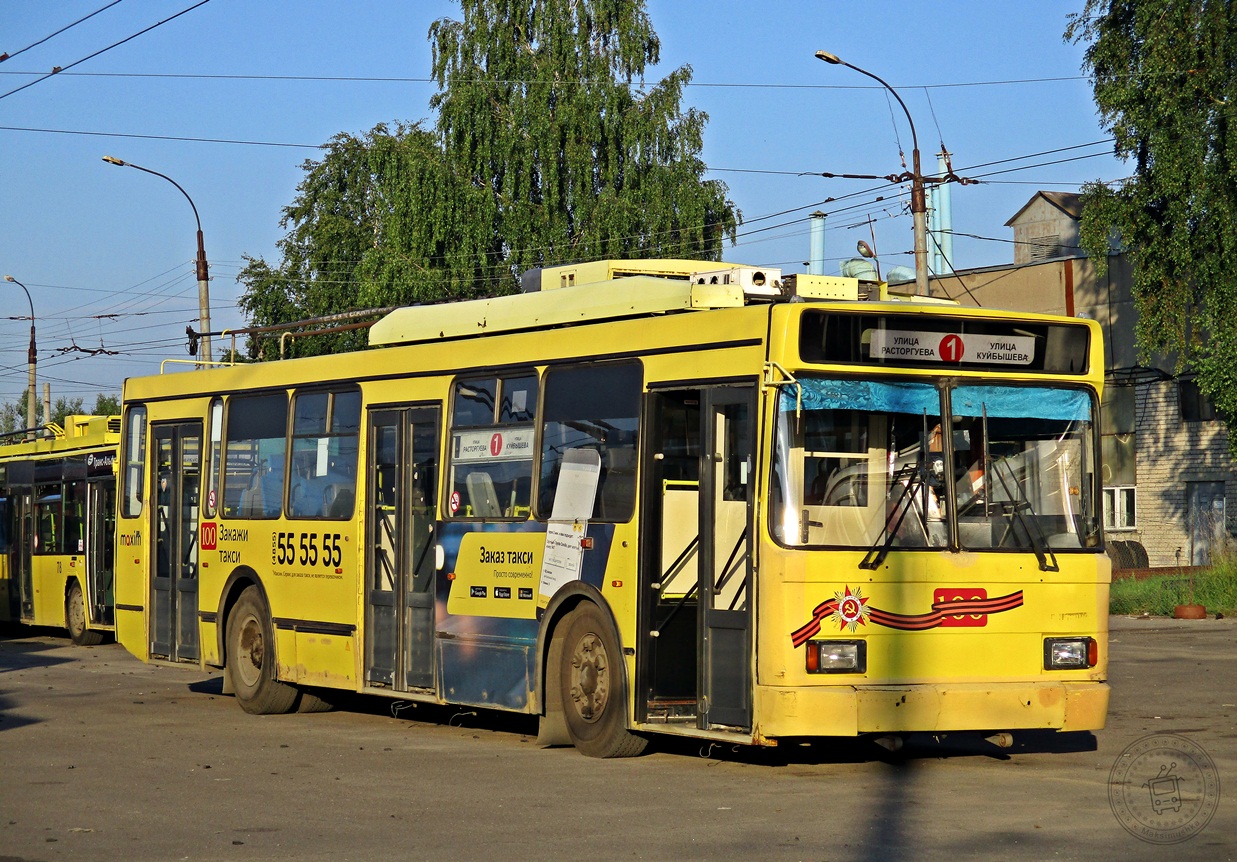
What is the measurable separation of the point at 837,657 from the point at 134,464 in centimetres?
996

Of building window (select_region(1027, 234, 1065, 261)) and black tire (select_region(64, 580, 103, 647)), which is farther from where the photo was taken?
building window (select_region(1027, 234, 1065, 261))

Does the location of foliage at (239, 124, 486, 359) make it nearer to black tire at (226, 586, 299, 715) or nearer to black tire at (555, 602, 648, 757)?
black tire at (226, 586, 299, 715)

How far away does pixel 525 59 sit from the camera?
45906 millimetres

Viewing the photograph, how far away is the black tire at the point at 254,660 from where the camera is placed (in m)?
15.3

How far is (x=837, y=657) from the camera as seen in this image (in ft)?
33.1

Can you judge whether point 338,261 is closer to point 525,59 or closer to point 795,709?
point 525,59

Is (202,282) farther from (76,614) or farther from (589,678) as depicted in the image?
(589,678)

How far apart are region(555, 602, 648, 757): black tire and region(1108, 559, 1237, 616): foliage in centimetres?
1933

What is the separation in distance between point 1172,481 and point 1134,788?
31412 millimetres

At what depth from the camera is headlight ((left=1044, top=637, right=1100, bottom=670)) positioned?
34.9 ft

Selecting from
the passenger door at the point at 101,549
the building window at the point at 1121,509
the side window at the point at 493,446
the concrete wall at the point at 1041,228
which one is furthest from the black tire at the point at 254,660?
the concrete wall at the point at 1041,228

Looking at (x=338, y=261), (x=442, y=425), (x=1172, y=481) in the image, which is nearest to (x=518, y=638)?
(x=442, y=425)

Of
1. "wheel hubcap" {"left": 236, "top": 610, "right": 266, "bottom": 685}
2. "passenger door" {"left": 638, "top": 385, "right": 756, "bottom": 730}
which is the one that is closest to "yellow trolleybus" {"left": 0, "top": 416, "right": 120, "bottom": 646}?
"wheel hubcap" {"left": 236, "top": 610, "right": 266, "bottom": 685}

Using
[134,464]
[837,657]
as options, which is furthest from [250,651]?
[837,657]
